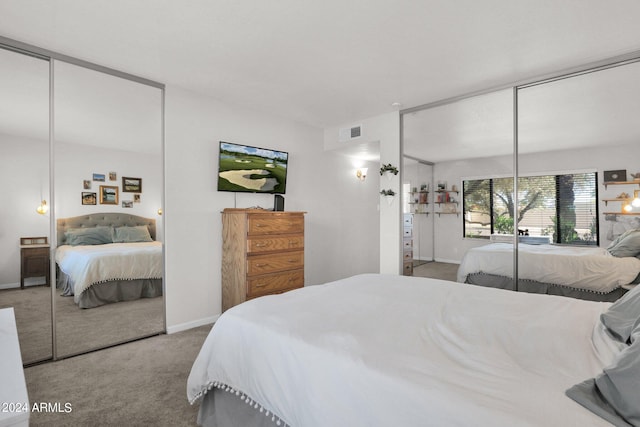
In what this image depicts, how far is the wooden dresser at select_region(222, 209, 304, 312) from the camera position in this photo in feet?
12.1

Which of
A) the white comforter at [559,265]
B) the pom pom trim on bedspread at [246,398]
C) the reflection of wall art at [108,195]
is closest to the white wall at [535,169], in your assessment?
the white comforter at [559,265]

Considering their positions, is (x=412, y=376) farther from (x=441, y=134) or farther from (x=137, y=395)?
(x=441, y=134)

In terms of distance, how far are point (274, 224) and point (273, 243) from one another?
22cm

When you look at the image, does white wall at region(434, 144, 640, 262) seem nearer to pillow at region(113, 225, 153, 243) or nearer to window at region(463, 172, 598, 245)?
window at region(463, 172, 598, 245)

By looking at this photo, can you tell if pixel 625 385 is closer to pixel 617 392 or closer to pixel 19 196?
pixel 617 392

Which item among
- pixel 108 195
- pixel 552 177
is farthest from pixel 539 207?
pixel 108 195

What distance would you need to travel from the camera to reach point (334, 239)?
5.42m

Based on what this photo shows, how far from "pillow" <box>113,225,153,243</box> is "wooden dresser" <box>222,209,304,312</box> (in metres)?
0.84

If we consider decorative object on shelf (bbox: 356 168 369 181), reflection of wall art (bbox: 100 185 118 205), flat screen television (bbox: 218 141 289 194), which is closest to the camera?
reflection of wall art (bbox: 100 185 118 205)

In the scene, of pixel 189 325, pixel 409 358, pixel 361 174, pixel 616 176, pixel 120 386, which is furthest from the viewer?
pixel 361 174

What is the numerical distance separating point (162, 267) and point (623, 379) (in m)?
3.58

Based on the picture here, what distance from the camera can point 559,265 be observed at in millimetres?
3086

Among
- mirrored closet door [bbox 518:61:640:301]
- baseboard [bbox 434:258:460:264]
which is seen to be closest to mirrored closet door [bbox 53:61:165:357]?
baseboard [bbox 434:258:460:264]

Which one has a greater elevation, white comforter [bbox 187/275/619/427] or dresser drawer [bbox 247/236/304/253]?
dresser drawer [bbox 247/236/304/253]
